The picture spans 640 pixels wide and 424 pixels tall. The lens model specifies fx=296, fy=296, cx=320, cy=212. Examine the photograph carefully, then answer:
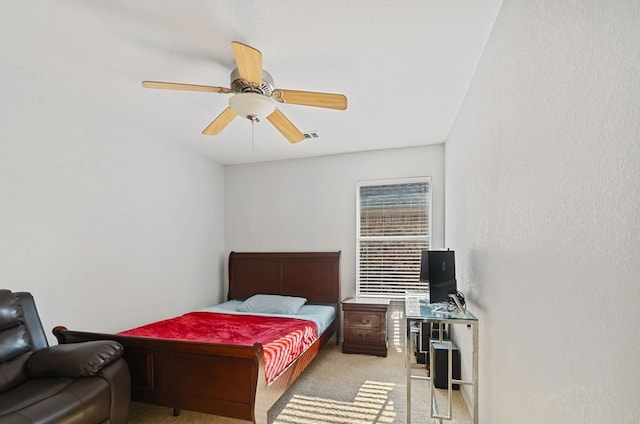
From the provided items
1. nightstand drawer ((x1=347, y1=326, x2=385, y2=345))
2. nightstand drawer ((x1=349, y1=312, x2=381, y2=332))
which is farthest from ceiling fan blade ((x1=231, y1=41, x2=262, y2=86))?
nightstand drawer ((x1=347, y1=326, x2=385, y2=345))

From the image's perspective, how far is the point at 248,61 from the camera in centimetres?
167

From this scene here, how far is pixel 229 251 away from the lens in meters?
4.73

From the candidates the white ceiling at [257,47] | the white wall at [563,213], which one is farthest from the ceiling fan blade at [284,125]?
the white wall at [563,213]

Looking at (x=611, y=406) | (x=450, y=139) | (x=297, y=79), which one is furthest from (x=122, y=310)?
(x=450, y=139)

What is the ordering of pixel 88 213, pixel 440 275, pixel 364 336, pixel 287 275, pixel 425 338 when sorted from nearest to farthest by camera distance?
pixel 440 275, pixel 88 213, pixel 425 338, pixel 364 336, pixel 287 275

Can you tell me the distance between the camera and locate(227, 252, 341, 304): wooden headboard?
4.05 m

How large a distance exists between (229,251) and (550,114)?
4.43m

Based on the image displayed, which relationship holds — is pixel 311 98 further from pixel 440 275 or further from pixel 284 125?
pixel 440 275

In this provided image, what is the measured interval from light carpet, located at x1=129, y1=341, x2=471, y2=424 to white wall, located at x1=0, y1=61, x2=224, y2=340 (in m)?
1.06

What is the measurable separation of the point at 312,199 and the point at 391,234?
4.07ft

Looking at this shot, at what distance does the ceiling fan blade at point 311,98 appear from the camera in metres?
1.96

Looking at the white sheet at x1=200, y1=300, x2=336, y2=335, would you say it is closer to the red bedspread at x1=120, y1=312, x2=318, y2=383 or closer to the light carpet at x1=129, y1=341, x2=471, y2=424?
the red bedspread at x1=120, y1=312, x2=318, y2=383

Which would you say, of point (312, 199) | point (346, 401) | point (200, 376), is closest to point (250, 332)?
point (200, 376)

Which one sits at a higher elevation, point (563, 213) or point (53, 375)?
point (563, 213)
